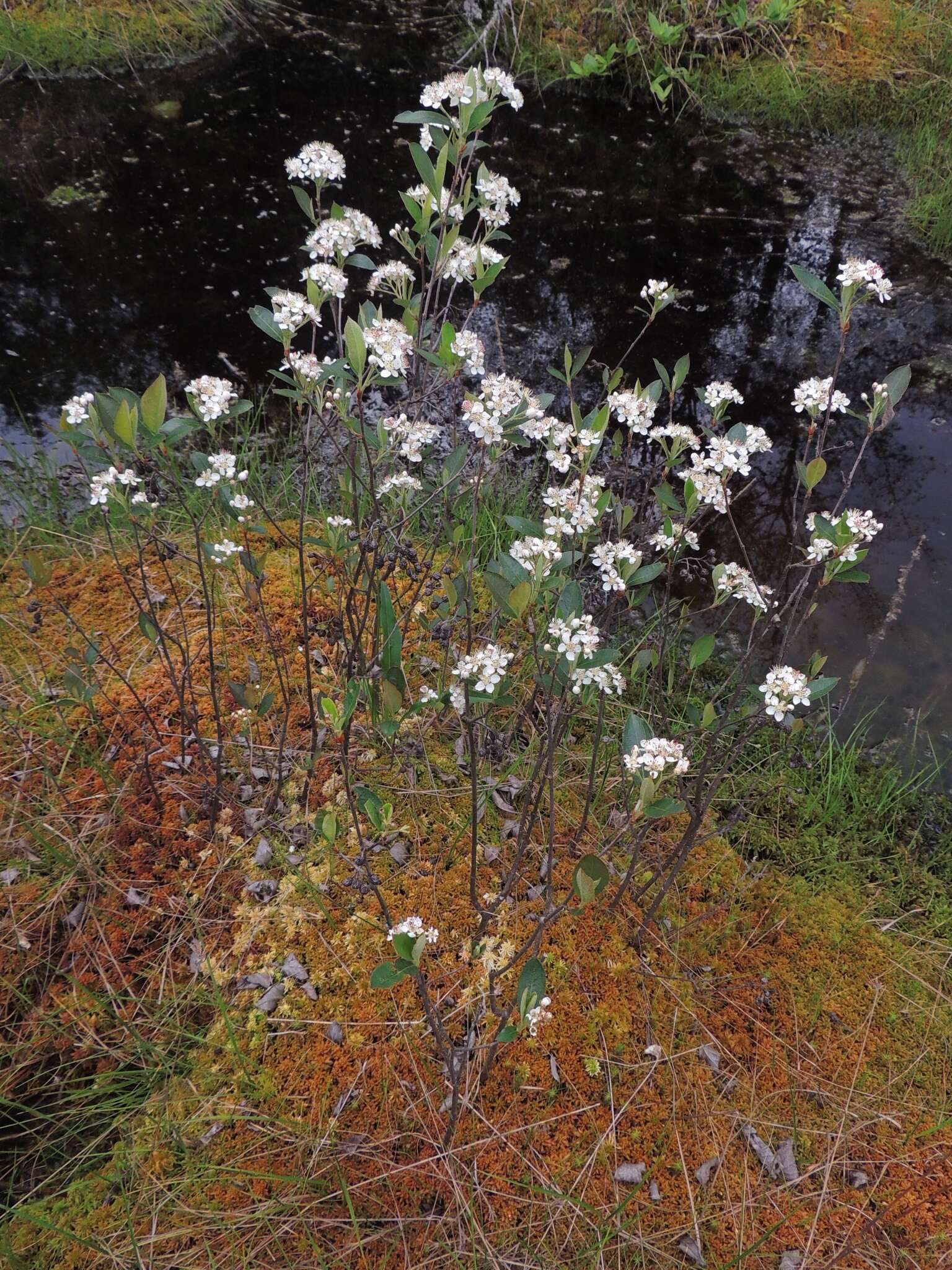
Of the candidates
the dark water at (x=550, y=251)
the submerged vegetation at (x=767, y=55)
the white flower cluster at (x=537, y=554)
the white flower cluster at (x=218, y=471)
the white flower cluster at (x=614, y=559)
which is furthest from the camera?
the submerged vegetation at (x=767, y=55)

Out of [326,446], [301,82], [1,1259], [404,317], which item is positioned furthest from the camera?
[301,82]

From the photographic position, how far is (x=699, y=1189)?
70.4 inches

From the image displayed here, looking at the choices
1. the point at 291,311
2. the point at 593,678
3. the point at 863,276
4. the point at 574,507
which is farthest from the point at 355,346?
the point at 863,276

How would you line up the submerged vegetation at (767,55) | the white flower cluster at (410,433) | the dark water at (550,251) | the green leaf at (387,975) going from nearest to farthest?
the green leaf at (387,975) < the white flower cluster at (410,433) < the dark water at (550,251) < the submerged vegetation at (767,55)

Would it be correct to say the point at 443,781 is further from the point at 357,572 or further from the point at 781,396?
the point at 781,396

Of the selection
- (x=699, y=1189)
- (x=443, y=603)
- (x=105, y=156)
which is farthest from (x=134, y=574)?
(x=105, y=156)

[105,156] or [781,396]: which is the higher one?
[105,156]

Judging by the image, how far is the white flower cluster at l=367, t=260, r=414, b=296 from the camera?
2086 mm

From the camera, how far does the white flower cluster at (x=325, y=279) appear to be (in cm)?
180

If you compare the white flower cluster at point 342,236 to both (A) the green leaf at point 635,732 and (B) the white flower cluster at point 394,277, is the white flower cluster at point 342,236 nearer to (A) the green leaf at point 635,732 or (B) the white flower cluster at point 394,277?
(B) the white flower cluster at point 394,277

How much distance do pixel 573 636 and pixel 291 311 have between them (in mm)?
1004

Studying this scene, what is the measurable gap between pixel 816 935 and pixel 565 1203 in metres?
1.12

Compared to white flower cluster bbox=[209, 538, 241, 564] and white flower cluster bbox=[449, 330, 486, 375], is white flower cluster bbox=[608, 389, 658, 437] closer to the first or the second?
white flower cluster bbox=[449, 330, 486, 375]

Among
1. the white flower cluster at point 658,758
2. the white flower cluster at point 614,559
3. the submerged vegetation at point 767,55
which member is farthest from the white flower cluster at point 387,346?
the submerged vegetation at point 767,55
